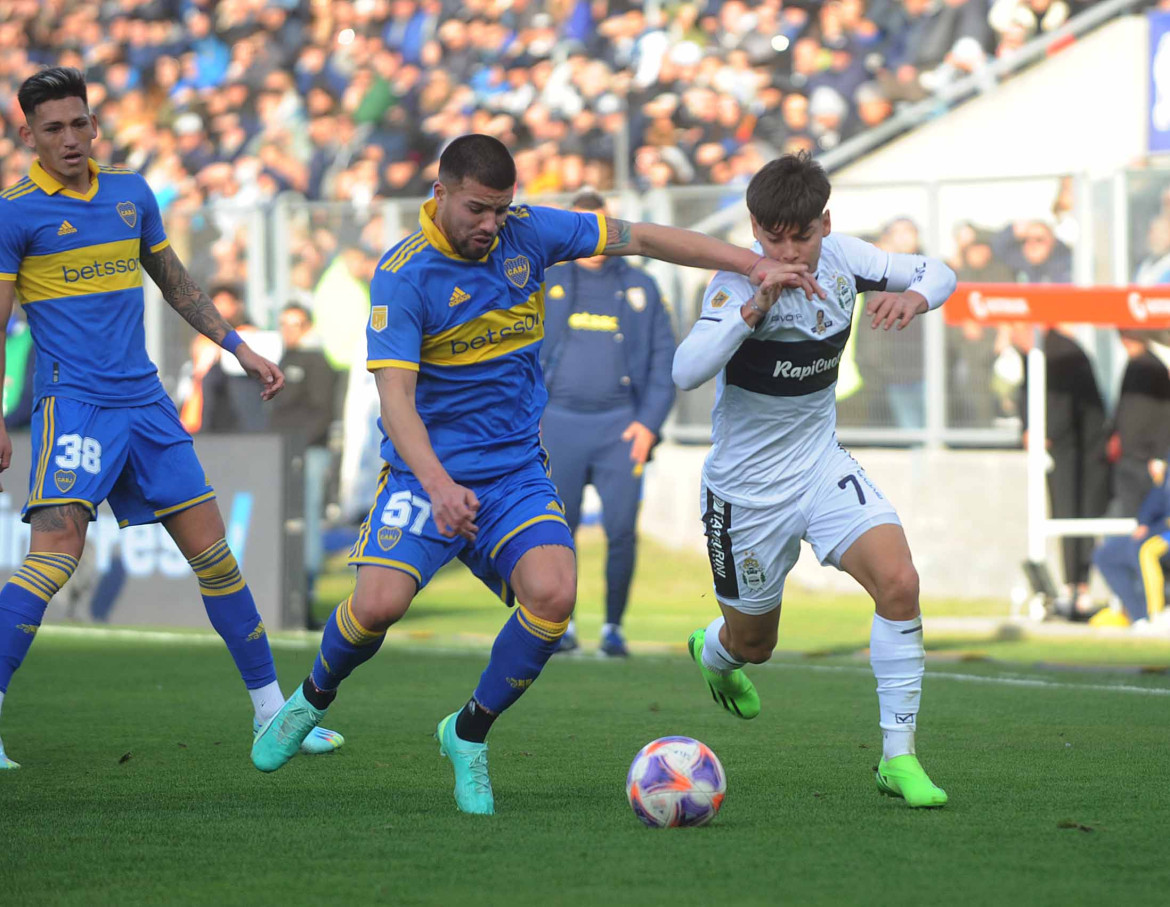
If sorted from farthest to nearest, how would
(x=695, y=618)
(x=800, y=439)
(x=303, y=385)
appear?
(x=303, y=385), (x=695, y=618), (x=800, y=439)

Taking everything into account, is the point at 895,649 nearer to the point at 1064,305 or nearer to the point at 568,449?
the point at 568,449

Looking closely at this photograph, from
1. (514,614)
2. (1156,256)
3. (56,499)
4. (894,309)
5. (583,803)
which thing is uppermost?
(1156,256)

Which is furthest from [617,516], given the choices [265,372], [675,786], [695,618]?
[675,786]

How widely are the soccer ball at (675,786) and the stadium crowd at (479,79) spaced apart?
1287 cm

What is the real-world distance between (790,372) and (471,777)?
1.68m

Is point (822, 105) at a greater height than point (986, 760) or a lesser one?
greater

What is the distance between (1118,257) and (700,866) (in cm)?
1027

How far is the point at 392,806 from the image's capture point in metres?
5.52

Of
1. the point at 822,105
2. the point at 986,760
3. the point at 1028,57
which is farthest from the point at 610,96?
the point at 986,760

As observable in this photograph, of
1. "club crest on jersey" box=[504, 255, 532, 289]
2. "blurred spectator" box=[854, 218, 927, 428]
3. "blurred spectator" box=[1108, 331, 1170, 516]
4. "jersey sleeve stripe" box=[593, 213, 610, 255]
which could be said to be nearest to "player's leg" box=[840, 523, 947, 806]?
"jersey sleeve stripe" box=[593, 213, 610, 255]

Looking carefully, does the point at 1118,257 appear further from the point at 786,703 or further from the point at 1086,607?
the point at 786,703

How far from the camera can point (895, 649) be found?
18.1 ft

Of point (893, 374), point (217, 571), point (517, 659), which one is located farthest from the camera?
point (893, 374)

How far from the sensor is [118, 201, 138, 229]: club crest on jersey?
6.50m
